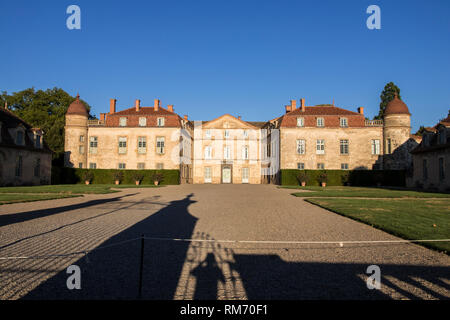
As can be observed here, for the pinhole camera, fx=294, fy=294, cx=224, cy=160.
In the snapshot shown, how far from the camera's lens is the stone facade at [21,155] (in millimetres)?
26328

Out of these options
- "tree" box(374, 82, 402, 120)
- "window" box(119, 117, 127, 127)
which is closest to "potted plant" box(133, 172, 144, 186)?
"window" box(119, 117, 127, 127)

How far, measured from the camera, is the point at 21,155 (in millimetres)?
28109

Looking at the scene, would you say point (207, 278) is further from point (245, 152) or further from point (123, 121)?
point (245, 152)

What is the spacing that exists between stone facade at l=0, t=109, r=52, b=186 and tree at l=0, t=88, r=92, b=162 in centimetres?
907

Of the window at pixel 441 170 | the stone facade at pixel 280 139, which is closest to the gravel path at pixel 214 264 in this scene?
the window at pixel 441 170

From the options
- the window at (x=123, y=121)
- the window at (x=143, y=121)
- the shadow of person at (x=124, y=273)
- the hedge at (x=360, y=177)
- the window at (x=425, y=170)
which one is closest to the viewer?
the shadow of person at (x=124, y=273)

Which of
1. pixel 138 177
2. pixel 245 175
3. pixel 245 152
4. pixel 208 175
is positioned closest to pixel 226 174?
pixel 208 175

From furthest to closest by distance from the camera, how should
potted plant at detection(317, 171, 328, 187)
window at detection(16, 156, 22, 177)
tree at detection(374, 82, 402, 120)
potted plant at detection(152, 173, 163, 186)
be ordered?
tree at detection(374, 82, 402, 120), potted plant at detection(152, 173, 163, 186), potted plant at detection(317, 171, 328, 187), window at detection(16, 156, 22, 177)

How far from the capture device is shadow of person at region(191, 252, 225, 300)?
3.42m

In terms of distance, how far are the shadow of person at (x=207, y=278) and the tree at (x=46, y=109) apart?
41.3m

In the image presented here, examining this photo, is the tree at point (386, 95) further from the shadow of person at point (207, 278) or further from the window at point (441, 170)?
the shadow of person at point (207, 278)

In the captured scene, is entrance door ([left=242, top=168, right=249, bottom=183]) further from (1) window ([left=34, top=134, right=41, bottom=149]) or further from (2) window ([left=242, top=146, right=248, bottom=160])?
(1) window ([left=34, top=134, right=41, bottom=149])
